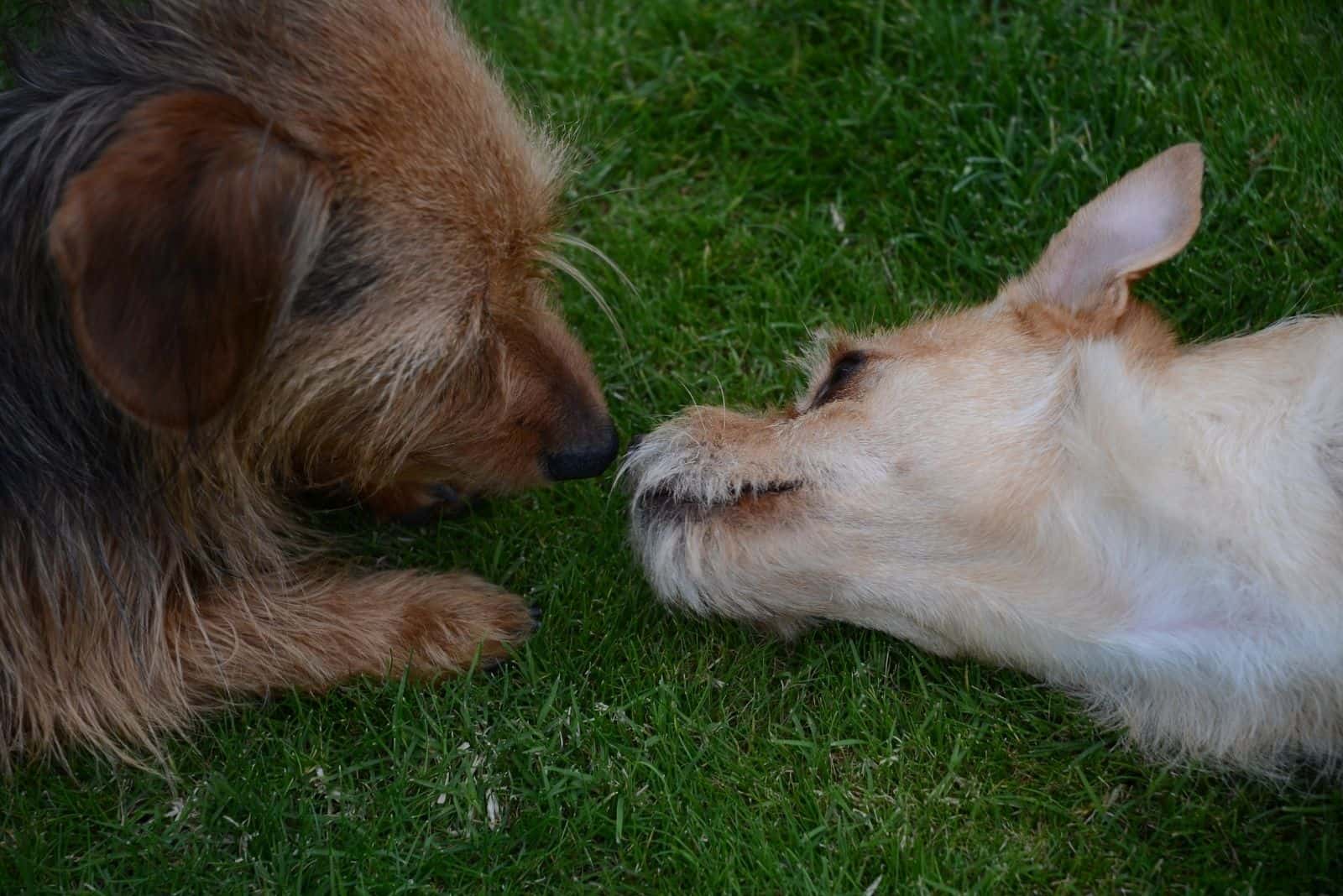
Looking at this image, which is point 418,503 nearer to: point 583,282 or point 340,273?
point 583,282

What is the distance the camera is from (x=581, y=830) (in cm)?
302

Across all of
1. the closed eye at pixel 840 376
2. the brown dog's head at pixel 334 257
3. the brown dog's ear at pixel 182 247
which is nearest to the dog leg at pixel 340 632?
the brown dog's head at pixel 334 257

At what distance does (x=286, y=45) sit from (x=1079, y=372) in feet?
6.68

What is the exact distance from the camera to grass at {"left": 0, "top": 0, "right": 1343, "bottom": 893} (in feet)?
9.64

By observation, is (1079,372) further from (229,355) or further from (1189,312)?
(229,355)

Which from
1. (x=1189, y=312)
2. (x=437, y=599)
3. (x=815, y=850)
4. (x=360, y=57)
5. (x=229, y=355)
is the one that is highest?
(x=360, y=57)

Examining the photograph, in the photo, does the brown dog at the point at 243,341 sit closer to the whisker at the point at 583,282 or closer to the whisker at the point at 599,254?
the whisker at the point at 583,282

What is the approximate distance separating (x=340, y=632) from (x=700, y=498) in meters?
1.04

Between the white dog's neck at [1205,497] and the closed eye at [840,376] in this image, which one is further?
the closed eye at [840,376]

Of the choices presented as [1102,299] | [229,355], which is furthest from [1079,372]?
[229,355]

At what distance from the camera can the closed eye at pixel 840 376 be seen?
3184 millimetres

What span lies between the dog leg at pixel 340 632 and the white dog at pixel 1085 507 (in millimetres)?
533

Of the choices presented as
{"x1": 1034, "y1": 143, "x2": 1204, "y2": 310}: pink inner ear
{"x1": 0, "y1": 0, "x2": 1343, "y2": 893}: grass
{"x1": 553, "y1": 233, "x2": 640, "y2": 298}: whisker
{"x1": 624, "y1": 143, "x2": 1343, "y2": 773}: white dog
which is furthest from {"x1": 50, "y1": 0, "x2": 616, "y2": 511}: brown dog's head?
{"x1": 1034, "y1": 143, "x2": 1204, "y2": 310}: pink inner ear

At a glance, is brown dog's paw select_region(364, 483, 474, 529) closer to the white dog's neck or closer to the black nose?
the black nose
